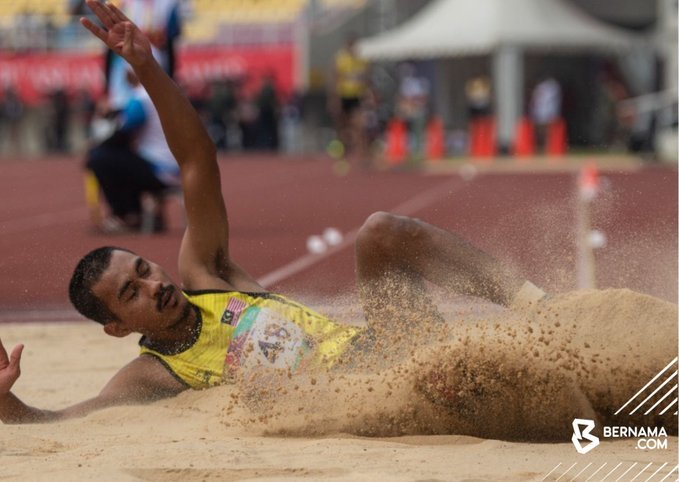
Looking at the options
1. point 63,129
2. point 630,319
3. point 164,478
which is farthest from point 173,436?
point 63,129

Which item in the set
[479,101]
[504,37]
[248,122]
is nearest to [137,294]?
[504,37]

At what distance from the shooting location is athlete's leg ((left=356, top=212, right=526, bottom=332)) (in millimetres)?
4598

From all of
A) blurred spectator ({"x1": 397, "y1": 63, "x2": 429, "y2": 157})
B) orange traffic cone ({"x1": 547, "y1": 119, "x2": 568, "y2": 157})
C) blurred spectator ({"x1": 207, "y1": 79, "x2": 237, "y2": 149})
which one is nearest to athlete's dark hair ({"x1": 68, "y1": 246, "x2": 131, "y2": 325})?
orange traffic cone ({"x1": 547, "y1": 119, "x2": 568, "y2": 157})

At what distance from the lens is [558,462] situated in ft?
12.8

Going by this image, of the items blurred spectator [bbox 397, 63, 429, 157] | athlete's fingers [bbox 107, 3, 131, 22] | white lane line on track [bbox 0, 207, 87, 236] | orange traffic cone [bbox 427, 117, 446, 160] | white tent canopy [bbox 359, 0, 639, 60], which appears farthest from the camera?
blurred spectator [bbox 397, 63, 429, 157]

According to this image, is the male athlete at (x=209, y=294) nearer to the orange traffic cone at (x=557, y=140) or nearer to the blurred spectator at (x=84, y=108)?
the orange traffic cone at (x=557, y=140)

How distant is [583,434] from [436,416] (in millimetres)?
462

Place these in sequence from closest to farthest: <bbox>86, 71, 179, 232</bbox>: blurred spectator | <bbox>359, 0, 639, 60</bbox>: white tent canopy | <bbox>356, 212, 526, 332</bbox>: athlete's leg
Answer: <bbox>356, 212, 526, 332</bbox>: athlete's leg
<bbox>86, 71, 179, 232</bbox>: blurred spectator
<bbox>359, 0, 639, 60</bbox>: white tent canopy

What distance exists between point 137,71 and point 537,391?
1.78 metres

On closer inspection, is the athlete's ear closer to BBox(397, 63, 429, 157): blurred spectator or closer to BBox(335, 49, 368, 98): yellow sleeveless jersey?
BBox(335, 49, 368, 98): yellow sleeveless jersey

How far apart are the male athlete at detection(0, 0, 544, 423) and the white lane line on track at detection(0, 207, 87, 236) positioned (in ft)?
27.3

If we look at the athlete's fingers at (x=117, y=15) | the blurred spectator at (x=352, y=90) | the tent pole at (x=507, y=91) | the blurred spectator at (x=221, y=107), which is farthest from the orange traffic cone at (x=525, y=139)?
the athlete's fingers at (x=117, y=15)

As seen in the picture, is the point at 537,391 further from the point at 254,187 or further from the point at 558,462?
the point at 254,187

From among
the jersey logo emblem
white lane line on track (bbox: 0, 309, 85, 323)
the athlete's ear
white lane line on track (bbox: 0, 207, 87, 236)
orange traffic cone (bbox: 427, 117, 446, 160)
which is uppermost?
the jersey logo emblem
